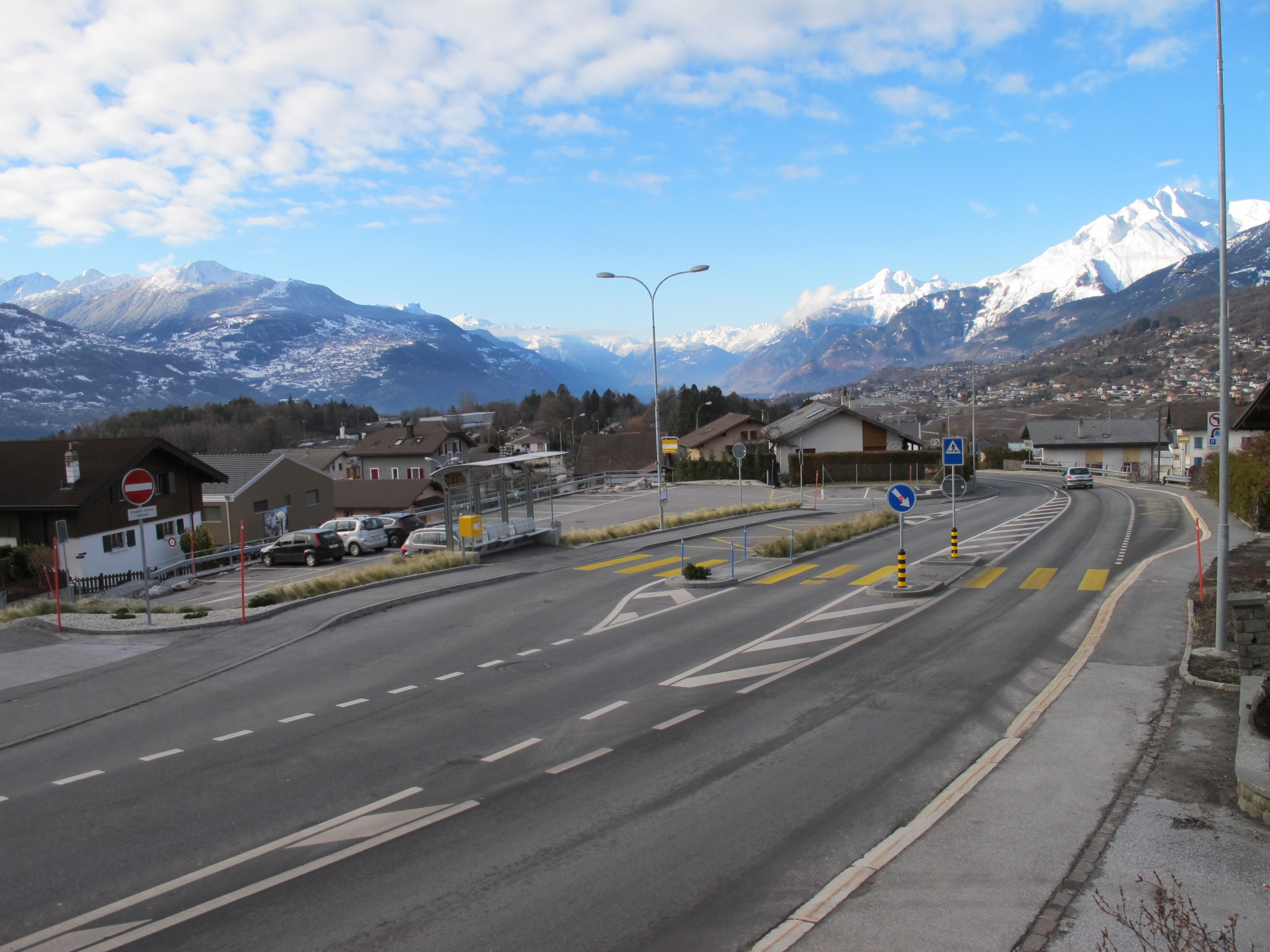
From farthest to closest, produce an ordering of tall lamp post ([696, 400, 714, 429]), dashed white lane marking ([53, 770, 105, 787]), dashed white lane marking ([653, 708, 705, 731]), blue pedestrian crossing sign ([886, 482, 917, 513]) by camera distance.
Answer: tall lamp post ([696, 400, 714, 429]), blue pedestrian crossing sign ([886, 482, 917, 513]), dashed white lane marking ([653, 708, 705, 731]), dashed white lane marking ([53, 770, 105, 787])

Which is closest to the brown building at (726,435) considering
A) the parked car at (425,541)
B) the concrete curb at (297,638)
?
the parked car at (425,541)

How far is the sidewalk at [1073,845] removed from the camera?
5.45 metres

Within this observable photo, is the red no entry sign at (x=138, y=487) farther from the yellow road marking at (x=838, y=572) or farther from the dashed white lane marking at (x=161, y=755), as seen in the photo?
the yellow road marking at (x=838, y=572)

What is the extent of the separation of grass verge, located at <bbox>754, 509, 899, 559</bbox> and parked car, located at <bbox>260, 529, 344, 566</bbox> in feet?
57.6

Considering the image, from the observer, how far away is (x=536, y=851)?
22.0 ft

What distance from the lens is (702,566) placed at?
20469mm

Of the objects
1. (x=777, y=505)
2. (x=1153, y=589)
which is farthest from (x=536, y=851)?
(x=777, y=505)

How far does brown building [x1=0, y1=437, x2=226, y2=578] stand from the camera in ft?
104

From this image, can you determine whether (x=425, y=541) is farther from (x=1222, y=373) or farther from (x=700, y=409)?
(x=700, y=409)

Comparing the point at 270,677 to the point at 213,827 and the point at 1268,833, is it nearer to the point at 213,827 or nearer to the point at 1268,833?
the point at 213,827

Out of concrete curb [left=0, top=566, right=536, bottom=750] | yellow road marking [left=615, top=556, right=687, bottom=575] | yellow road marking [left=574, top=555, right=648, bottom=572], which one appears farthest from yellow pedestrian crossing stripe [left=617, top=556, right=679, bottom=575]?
concrete curb [left=0, top=566, right=536, bottom=750]

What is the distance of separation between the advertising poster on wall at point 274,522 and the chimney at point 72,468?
1600 cm

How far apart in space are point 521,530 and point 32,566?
17.9m

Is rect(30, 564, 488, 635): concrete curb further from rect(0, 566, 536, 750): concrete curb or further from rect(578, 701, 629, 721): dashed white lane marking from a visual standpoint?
rect(578, 701, 629, 721): dashed white lane marking
